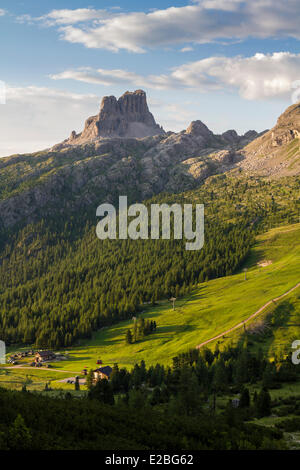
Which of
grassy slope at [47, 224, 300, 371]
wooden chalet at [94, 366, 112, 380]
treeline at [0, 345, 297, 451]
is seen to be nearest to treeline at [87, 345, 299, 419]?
treeline at [0, 345, 297, 451]

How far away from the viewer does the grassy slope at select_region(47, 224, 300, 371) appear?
12800 centimetres

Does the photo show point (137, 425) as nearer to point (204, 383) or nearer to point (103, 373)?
point (204, 383)

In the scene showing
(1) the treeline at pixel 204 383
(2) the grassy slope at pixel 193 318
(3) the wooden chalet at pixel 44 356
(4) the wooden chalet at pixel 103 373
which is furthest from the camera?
(3) the wooden chalet at pixel 44 356

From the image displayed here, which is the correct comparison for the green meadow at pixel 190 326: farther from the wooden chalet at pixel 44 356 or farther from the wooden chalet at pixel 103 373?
the wooden chalet at pixel 103 373

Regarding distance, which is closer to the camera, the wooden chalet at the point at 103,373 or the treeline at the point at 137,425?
the treeline at the point at 137,425

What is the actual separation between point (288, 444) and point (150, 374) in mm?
56153

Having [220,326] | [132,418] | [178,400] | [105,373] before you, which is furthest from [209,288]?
[132,418]

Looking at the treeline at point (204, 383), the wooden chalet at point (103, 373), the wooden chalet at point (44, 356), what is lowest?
the wooden chalet at point (44, 356)

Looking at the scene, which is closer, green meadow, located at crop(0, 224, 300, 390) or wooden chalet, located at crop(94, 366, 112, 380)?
wooden chalet, located at crop(94, 366, 112, 380)

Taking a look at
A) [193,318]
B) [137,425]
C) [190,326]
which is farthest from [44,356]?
[137,425]

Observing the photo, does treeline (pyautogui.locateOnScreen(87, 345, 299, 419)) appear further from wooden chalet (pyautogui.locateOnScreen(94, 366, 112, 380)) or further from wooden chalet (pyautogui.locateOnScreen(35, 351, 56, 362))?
wooden chalet (pyautogui.locateOnScreen(35, 351, 56, 362))

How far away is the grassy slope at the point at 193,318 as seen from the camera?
420ft

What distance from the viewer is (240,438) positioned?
4109 centimetres

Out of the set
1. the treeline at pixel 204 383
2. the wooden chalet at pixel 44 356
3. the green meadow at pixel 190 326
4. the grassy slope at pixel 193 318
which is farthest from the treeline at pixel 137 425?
the wooden chalet at pixel 44 356
